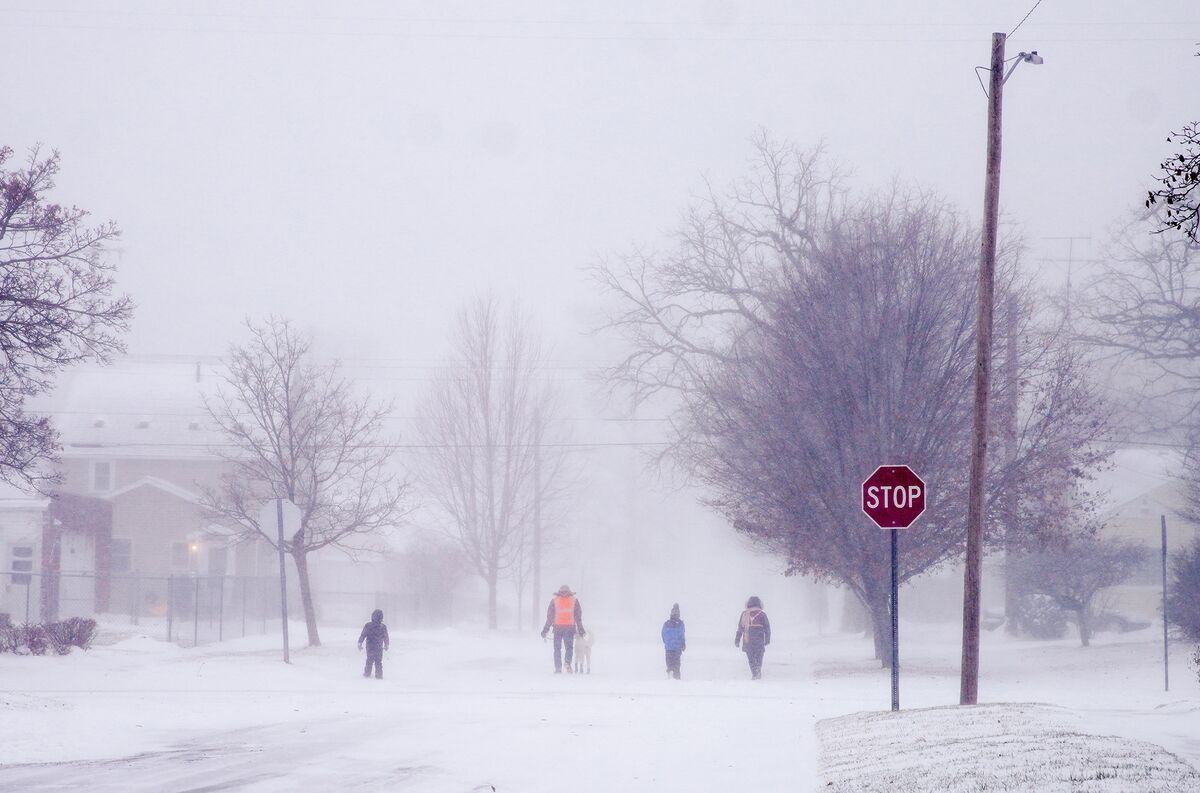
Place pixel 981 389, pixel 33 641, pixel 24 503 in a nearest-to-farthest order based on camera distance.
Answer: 1. pixel 981 389
2. pixel 33 641
3. pixel 24 503

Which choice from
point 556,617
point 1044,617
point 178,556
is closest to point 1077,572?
point 1044,617

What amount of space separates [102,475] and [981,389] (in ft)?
171

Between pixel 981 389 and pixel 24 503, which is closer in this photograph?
pixel 981 389

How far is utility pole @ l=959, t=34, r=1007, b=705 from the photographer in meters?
16.3

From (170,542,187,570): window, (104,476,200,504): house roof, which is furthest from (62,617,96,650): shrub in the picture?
(170,542,187,570): window

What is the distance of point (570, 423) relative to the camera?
6762 centimetres

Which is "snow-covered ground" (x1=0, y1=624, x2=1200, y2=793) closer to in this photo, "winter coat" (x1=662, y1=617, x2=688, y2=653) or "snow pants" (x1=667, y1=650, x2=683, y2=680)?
"snow pants" (x1=667, y1=650, x2=683, y2=680)

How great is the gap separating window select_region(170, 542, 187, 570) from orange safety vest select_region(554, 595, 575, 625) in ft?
106

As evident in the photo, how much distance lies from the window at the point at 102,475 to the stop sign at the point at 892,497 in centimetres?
5175

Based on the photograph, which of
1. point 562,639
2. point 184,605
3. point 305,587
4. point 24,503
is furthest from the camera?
point 184,605

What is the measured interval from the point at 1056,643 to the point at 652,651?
37.1 feet

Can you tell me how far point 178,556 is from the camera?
177 feet

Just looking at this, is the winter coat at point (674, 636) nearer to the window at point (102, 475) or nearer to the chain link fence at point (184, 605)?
the chain link fence at point (184, 605)

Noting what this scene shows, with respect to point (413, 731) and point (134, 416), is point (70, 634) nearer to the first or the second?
point (413, 731)
